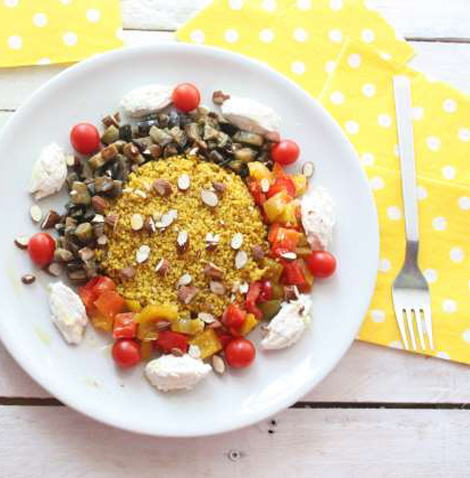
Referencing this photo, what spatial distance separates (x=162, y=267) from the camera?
1.30 m

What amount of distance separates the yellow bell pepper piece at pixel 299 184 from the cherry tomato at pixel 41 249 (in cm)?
48

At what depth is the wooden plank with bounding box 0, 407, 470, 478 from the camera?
4.39 ft

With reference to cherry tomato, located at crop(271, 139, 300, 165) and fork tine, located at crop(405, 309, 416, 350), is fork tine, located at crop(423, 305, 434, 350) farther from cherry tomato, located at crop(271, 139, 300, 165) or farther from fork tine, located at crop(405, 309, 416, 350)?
cherry tomato, located at crop(271, 139, 300, 165)

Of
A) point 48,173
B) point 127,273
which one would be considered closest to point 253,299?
point 127,273

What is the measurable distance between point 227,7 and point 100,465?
998 mm

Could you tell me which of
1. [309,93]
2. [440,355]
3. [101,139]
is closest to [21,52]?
[101,139]

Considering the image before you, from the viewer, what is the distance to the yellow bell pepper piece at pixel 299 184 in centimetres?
140

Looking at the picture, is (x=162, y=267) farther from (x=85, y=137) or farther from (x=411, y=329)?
(x=411, y=329)

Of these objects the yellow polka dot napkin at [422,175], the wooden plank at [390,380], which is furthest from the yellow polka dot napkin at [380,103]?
the wooden plank at [390,380]

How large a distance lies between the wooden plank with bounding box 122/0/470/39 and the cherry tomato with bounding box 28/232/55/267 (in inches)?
21.5

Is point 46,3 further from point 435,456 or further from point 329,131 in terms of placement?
point 435,456

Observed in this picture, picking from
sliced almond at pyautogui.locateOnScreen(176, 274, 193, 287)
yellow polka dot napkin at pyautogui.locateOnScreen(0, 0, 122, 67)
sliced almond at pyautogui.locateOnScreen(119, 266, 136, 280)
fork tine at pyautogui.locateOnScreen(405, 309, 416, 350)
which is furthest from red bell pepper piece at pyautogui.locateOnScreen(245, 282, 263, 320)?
yellow polka dot napkin at pyautogui.locateOnScreen(0, 0, 122, 67)

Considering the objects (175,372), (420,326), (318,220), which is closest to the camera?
(175,372)

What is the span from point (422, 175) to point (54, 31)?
848 millimetres
